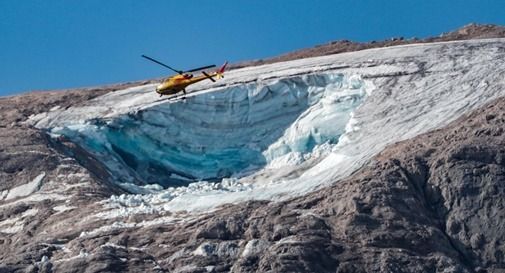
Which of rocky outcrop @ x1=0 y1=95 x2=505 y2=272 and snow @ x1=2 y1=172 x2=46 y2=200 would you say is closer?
rocky outcrop @ x1=0 y1=95 x2=505 y2=272

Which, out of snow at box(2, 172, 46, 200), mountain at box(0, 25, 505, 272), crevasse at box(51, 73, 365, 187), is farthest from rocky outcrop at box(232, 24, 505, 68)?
snow at box(2, 172, 46, 200)

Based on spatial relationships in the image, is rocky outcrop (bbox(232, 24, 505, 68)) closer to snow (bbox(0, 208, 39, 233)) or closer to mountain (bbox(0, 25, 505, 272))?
mountain (bbox(0, 25, 505, 272))

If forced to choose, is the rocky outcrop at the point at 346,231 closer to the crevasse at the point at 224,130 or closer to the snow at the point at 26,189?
the snow at the point at 26,189

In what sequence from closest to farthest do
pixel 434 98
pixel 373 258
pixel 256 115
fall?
pixel 373 258, pixel 434 98, pixel 256 115

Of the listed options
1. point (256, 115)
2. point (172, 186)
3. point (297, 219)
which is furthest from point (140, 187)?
point (297, 219)

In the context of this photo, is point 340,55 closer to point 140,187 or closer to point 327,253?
point 140,187

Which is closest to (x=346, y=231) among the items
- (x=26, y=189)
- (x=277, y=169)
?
(x=277, y=169)
